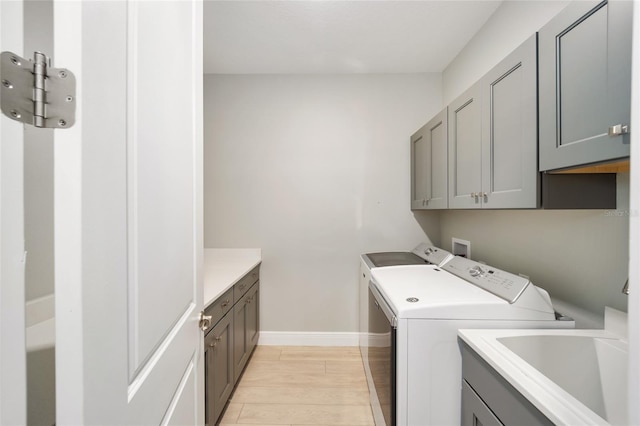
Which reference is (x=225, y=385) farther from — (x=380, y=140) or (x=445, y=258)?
(x=380, y=140)

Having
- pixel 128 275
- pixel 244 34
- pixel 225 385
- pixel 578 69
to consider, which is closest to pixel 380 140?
pixel 244 34

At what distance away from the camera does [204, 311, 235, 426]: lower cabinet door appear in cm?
142

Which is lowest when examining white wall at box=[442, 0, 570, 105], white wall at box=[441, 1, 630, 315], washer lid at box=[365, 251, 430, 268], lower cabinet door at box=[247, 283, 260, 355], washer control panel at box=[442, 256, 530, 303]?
lower cabinet door at box=[247, 283, 260, 355]

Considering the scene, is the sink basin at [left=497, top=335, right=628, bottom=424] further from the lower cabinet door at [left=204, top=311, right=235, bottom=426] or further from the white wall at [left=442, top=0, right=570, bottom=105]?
the white wall at [left=442, top=0, right=570, bottom=105]

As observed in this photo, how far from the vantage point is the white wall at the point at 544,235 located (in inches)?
43.8

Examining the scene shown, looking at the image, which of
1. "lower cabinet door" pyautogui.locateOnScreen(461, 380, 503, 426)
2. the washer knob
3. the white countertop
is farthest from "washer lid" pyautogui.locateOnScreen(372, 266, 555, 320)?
the white countertop

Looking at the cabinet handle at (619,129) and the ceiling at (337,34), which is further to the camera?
the ceiling at (337,34)

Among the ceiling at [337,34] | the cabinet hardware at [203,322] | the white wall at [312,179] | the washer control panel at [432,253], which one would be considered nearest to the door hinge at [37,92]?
the cabinet hardware at [203,322]

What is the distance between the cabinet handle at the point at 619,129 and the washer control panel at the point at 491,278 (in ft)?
2.43

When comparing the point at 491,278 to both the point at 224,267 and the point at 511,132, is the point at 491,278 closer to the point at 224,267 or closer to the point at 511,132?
the point at 511,132

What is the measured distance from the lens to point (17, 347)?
1.07 ft

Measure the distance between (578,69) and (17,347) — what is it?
148cm

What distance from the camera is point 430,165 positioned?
7.18ft

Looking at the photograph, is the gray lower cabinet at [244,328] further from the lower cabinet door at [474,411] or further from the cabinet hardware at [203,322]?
the lower cabinet door at [474,411]
